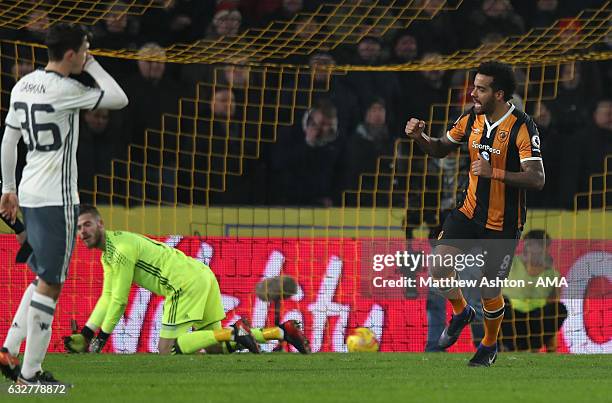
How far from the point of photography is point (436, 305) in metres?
12.3

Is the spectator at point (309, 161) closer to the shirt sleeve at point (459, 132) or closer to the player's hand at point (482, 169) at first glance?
the shirt sleeve at point (459, 132)

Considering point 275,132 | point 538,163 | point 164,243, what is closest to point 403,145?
point 275,132

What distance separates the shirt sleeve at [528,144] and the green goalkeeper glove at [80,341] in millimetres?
4140

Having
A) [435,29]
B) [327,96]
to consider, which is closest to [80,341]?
[327,96]

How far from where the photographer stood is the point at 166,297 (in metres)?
11.1

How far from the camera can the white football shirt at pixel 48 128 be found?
7.06 m

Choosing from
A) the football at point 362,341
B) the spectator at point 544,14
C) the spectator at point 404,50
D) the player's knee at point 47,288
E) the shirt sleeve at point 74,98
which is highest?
the spectator at point 544,14

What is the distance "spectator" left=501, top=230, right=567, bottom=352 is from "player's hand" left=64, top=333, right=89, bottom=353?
14.1 feet

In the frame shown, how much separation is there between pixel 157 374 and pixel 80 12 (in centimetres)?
685

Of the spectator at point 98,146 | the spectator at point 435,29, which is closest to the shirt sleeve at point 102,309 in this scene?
the spectator at point 98,146

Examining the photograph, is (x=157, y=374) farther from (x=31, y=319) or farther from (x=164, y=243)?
(x=164, y=243)

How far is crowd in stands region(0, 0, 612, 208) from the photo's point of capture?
13.3 metres

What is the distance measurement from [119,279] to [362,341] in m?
2.67

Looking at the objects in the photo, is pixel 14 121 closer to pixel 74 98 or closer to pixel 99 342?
pixel 74 98
